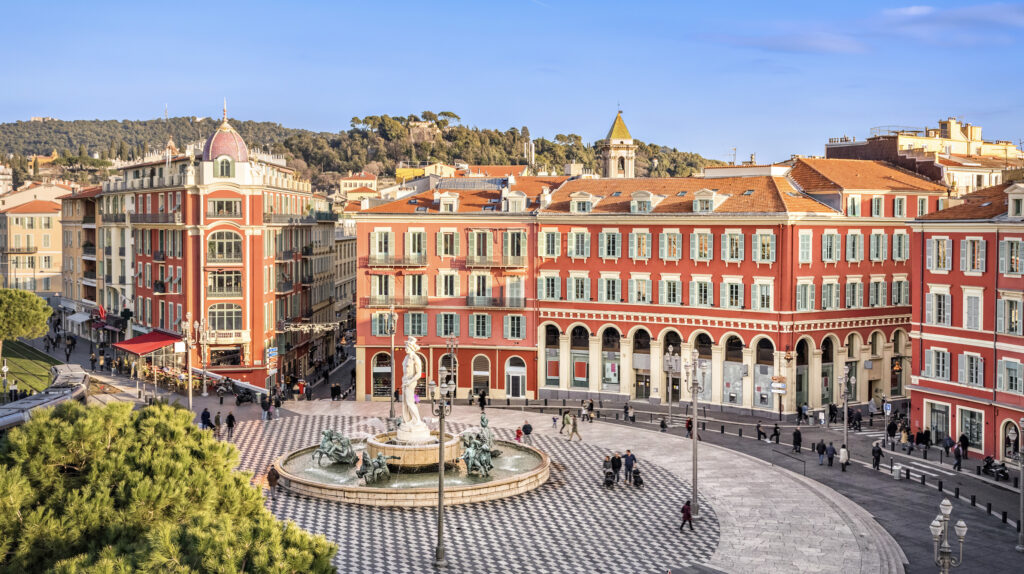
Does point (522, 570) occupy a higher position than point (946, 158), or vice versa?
point (946, 158)

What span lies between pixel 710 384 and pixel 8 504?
4883cm

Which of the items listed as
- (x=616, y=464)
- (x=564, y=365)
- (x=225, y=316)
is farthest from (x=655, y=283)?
(x=225, y=316)

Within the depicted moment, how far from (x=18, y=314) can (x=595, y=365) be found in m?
37.1

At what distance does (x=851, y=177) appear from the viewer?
67250 millimetres

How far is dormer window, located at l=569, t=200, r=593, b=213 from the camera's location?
68875 millimetres

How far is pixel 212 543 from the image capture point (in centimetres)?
1889

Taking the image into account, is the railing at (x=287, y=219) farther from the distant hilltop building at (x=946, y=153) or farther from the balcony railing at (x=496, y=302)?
the distant hilltop building at (x=946, y=153)

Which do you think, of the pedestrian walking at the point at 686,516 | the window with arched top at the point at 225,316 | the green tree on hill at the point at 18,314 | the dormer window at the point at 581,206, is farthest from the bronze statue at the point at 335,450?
the green tree on hill at the point at 18,314

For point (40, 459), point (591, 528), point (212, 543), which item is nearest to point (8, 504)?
point (40, 459)

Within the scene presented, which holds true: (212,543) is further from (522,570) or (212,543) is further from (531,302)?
(531,302)

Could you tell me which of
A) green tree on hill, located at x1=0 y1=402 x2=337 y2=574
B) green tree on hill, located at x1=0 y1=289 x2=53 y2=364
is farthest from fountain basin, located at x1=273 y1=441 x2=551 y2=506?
green tree on hill, located at x1=0 y1=289 x2=53 y2=364

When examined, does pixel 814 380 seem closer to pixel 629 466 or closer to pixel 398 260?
pixel 629 466

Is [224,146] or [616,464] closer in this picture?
[616,464]

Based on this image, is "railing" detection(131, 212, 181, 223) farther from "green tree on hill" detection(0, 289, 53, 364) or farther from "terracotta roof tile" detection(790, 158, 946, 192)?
"terracotta roof tile" detection(790, 158, 946, 192)
